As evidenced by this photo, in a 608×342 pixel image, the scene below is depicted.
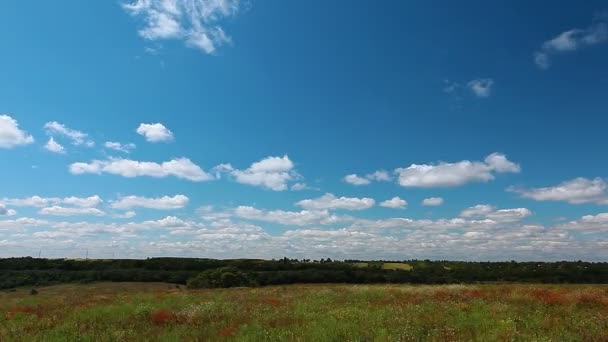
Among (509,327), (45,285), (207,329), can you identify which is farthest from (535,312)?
(45,285)

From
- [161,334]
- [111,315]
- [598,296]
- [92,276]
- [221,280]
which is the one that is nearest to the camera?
[161,334]

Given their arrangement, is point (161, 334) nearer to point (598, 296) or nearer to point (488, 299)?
point (488, 299)

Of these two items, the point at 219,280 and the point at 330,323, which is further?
the point at 219,280

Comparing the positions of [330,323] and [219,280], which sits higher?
[330,323]

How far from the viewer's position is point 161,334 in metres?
15.8

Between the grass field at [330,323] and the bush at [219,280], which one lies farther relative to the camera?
the bush at [219,280]

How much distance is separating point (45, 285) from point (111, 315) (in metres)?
86.8

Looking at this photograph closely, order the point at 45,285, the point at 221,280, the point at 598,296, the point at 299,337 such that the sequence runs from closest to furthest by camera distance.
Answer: the point at 299,337 → the point at 598,296 → the point at 221,280 → the point at 45,285

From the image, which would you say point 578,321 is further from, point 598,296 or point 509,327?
point 598,296

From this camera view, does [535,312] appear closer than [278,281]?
Yes

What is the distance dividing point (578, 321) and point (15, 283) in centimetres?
10649

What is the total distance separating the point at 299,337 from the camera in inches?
563

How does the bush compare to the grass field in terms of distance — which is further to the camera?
the bush

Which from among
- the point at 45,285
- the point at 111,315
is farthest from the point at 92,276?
the point at 111,315
